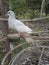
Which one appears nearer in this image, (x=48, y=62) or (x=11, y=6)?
Result: (x=48, y=62)

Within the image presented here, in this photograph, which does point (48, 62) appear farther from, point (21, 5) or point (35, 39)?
point (21, 5)

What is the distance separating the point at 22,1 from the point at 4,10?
7.59ft

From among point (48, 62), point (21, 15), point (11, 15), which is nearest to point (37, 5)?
point (21, 15)

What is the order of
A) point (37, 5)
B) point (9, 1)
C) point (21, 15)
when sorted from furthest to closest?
point (37, 5)
point (9, 1)
point (21, 15)

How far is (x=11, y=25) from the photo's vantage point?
8.82 feet

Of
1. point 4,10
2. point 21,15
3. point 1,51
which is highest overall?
point 4,10

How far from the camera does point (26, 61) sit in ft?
8.05

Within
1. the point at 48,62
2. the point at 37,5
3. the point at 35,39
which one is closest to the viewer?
the point at 35,39

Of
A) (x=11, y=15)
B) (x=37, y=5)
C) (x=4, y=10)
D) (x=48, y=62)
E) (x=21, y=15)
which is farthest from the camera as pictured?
(x=37, y=5)

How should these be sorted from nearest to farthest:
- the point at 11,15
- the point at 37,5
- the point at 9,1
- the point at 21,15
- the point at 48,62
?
the point at 48,62 < the point at 11,15 < the point at 21,15 < the point at 9,1 < the point at 37,5

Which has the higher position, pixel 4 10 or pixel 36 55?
pixel 4 10

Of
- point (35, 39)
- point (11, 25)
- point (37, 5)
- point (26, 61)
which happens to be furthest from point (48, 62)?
point (37, 5)

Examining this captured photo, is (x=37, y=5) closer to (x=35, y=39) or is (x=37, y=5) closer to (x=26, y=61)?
(x=26, y=61)

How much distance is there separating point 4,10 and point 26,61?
578mm
